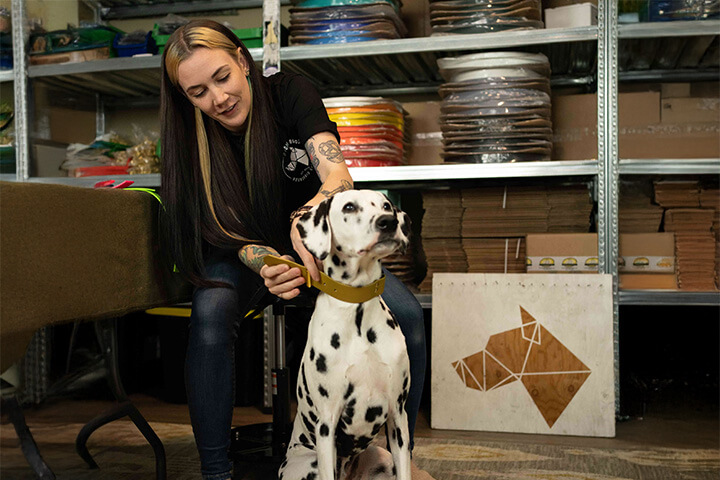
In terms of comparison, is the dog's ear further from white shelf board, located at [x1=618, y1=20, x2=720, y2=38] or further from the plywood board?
white shelf board, located at [x1=618, y1=20, x2=720, y2=38]

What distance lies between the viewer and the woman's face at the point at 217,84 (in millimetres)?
1865

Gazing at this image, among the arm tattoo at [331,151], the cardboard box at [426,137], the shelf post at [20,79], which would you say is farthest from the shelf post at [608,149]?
the shelf post at [20,79]

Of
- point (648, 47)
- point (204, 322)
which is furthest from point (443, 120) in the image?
point (204, 322)

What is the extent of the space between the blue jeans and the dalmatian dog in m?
0.24

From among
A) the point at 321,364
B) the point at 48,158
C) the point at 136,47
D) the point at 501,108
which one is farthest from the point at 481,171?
the point at 48,158

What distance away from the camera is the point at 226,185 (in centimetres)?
198

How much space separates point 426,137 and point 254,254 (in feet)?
6.50

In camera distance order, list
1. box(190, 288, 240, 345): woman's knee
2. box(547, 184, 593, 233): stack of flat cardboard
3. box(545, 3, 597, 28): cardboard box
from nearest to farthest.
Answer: box(190, 288, 240, 345): woman's knee, box(545, 3, 597, 28): cardboard box, box(547, 184, 593, 233): stack of flat cardboard

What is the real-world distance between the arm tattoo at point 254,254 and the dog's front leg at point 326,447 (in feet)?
1.49

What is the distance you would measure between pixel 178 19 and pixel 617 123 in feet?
7.04

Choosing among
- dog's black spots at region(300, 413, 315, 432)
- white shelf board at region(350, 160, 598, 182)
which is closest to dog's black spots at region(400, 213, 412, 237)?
dog's black spots at region(300, 413, 315, 432)

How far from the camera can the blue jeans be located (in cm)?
175

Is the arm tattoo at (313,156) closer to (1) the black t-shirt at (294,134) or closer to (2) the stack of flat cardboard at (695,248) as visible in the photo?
(1) the black t-shirt at (294,134)

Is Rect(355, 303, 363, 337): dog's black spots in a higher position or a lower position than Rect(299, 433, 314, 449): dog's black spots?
higher
